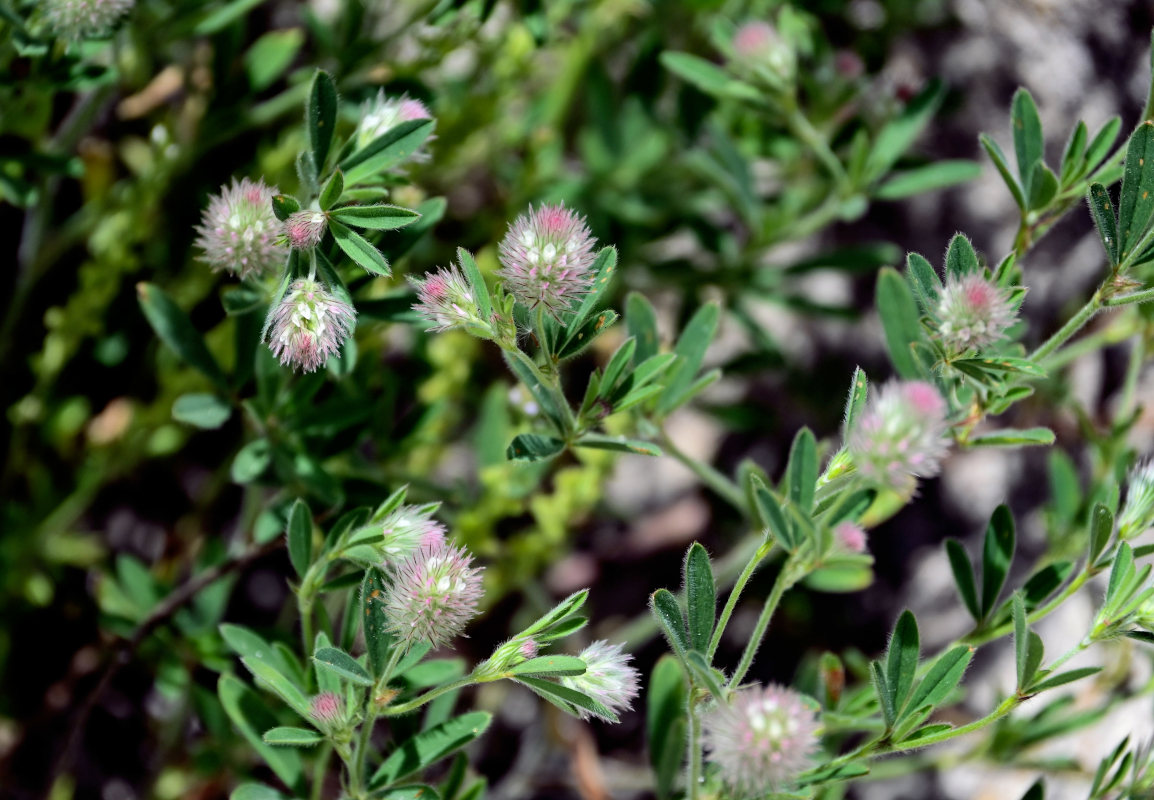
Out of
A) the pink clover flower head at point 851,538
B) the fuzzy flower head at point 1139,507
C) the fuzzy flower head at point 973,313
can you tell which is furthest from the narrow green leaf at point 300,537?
the fuzzy flower head at point 1139,507

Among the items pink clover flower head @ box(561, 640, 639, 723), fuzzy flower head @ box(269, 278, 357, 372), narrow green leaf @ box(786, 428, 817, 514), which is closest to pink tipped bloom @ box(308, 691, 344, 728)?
pink clover flower head @ box(561, 640, 639, 723)

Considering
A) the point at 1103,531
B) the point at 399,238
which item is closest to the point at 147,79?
the point at 399,238

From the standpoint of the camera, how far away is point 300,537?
56.1 inches

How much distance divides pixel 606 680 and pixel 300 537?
0.46m

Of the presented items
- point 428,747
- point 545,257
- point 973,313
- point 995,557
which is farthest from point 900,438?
point 428,747

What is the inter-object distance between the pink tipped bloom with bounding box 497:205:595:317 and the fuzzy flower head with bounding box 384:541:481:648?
0.32 metres

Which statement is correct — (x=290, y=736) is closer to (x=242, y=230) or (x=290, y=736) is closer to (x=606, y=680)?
(x=606, y=680)

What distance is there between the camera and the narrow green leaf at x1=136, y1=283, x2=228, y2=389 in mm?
1656

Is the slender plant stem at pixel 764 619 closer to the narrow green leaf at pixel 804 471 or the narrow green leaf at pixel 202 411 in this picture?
the narrow green leaf at pixel 804 471

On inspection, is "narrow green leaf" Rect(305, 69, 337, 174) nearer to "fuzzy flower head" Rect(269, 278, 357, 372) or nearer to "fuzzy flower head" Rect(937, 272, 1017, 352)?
"fuzzy flower head" Rect(269, 278, 357, 372)

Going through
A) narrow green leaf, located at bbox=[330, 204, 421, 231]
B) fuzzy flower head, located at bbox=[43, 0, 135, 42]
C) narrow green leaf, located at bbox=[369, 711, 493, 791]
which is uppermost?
fuzzy flower head, located at bbox=[43, 0, 135, 42]

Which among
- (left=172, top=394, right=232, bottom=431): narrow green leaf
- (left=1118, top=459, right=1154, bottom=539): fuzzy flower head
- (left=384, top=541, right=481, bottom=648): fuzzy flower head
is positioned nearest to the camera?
(left=384, top=541, right=481, bottom=648): fuzzy flower head

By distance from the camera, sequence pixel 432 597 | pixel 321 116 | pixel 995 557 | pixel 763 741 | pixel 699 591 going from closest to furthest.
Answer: pixel 763 741
pixel 432 597
pixel 699 591
pixel 321 116
pixel 995 557

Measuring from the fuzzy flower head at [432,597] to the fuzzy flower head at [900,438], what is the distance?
470mm
